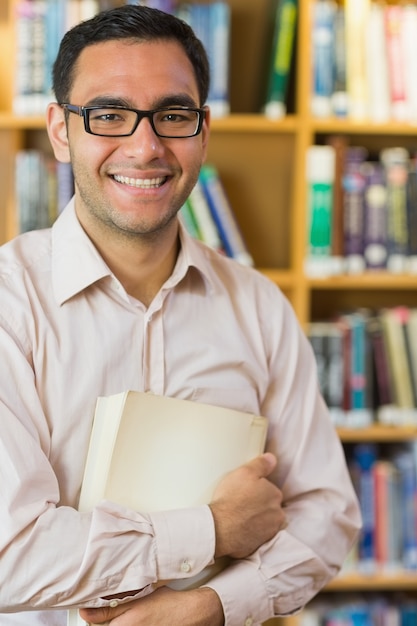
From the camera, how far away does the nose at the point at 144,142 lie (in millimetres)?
1346

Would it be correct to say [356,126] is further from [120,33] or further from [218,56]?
[120,33]

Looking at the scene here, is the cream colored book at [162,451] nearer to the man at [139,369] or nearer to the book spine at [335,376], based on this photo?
the man at [139,369]

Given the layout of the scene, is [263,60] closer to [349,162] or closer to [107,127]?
[349,162]

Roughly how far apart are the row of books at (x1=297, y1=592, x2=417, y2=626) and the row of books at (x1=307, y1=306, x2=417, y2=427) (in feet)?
1.81

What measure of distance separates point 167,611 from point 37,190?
1493mm

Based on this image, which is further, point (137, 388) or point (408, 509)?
point (408, 509)

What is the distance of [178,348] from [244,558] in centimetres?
34

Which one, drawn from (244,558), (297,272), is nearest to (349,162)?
(297,272)

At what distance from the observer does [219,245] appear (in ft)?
8.40

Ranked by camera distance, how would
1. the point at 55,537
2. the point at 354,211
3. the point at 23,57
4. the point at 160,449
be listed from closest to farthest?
1. the point at 55,537
2. the point at 160,449
3. the point at 23,57
4. the point at 354,211

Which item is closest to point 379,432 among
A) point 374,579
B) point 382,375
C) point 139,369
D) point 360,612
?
point 382,375

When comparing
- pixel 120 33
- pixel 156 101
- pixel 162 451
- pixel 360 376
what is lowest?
pixel 360 376

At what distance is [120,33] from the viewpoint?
1384 mm

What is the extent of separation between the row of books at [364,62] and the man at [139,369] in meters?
1.08
